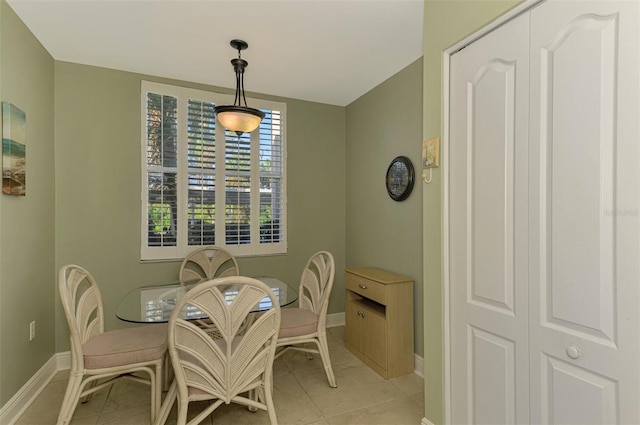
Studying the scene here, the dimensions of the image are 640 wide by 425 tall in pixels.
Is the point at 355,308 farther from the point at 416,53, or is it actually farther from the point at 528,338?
the point at 416,53

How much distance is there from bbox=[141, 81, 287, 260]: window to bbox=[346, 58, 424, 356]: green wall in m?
0.82

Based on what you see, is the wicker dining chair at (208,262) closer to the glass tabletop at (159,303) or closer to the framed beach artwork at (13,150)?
the glass tabletop at (159,303)

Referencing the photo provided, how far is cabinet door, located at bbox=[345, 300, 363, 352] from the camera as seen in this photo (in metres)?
2.98

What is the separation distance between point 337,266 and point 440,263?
216 centimetres

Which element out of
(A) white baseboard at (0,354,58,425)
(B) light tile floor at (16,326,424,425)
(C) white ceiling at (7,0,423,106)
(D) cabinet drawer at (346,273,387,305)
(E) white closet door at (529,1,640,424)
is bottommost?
(B) light tile floor at (16,326,424,425)

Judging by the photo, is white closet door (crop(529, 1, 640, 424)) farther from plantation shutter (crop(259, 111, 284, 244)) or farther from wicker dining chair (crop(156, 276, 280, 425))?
plantation shutter (crop(259, 111, 284, 244))

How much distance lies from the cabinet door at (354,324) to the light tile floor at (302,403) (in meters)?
0.26

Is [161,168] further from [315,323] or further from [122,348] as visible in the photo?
[315,323]

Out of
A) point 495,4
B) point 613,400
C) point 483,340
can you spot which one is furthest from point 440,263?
point 495,4

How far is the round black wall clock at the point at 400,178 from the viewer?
2.83 m

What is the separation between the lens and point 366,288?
2900 millimetres

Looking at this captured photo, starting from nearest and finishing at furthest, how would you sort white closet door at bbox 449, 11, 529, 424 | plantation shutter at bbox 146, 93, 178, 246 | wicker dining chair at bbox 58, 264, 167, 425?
white closet door at bbox 449, 11, 529, 424 < wicker dining chair at bbox 58, 264, 167, 425 < plantation shutter at bbox 146, 93, 178, 246

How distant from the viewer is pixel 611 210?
3.77ft

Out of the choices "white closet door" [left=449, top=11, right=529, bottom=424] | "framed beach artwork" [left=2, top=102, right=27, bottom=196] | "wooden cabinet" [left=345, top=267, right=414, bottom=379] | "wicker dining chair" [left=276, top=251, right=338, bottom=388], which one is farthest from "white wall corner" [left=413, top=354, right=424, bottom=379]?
"framed beach artwork" [left=2, top=102, right=27, bottom=196]
